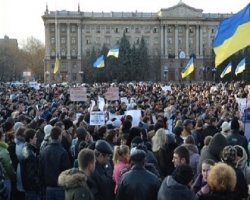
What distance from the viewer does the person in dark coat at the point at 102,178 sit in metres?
6.33

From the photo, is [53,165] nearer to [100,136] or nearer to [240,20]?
[100,136]

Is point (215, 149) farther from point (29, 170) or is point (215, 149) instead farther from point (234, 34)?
point (234, 34)

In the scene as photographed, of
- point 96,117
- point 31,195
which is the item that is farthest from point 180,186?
point 96,117

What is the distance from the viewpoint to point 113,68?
3334 inches

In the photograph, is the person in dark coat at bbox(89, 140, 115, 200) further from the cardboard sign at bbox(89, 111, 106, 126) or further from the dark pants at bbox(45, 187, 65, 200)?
the cardboard sign at bbox(89, 111, 106, 126)

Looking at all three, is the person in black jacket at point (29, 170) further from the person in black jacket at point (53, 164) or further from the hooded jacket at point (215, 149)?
the hooded jacket at point (215, 149)

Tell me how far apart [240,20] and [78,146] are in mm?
5192

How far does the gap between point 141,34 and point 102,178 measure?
106 m

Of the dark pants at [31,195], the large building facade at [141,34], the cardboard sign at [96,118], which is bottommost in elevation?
the dark pants at [31,195]

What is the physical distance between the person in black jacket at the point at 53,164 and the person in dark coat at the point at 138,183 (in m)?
1.74

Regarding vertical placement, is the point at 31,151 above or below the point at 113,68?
below

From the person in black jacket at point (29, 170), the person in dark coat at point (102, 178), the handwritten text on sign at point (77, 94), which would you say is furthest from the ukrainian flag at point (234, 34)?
the handwritten text on sign at point (77, 94)

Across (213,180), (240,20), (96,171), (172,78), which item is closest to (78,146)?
(96,171)

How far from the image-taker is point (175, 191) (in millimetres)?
5383
